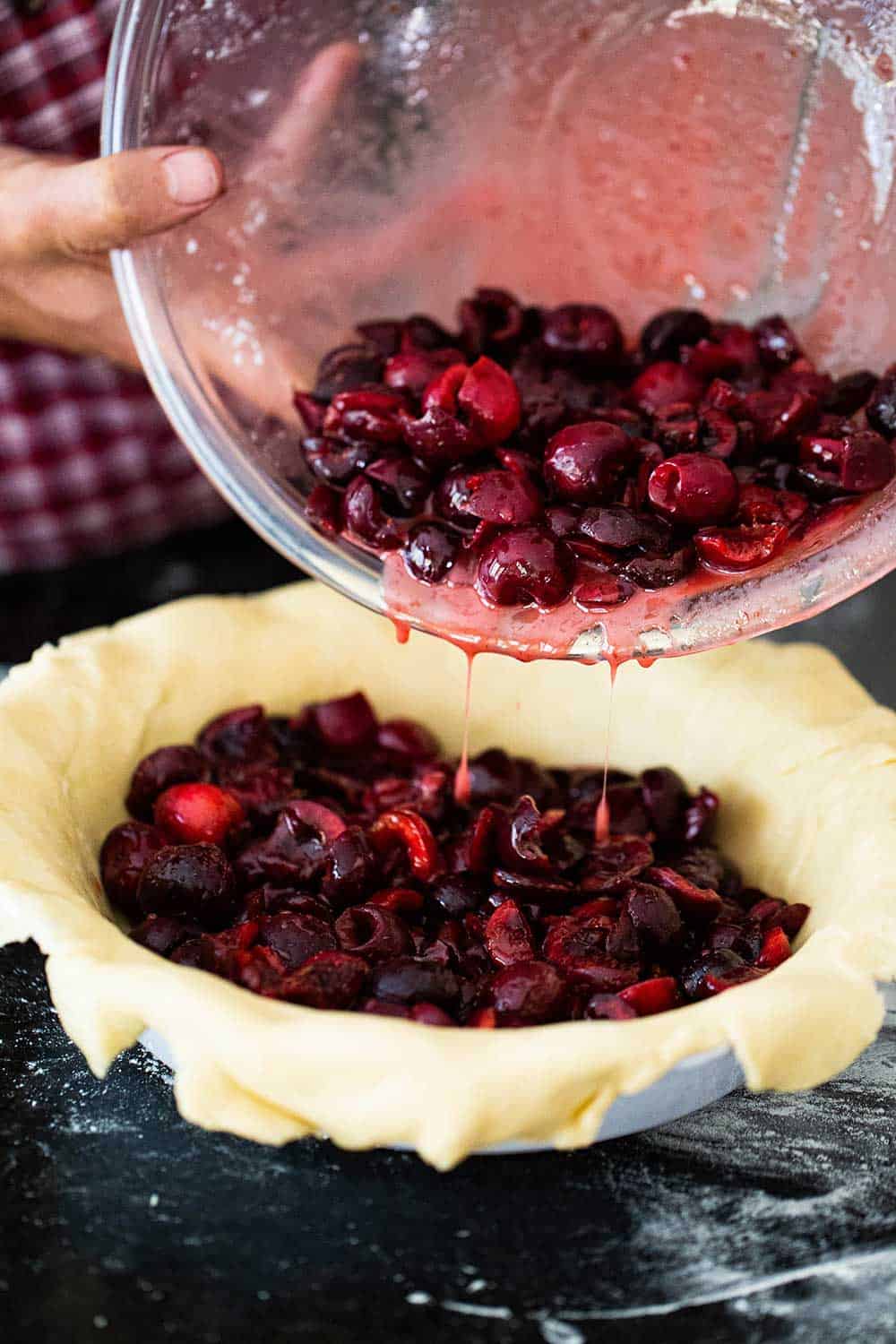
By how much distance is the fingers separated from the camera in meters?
2.05

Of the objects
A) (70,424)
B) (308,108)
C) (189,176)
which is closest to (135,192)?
(189,176)

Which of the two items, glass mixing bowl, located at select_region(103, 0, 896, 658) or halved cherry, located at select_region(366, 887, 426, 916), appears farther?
glass mixing bowl, located at select_region(103, 0, 896, 658)

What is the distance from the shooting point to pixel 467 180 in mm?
2203

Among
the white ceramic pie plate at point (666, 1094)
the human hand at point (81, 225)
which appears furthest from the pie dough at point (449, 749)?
the human hand at point (81, 225)

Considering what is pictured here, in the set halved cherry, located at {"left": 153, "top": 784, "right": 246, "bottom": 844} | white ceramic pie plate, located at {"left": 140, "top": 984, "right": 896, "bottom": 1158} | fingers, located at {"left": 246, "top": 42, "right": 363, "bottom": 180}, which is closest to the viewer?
white ceramic pie plate, located at {"left": 140, "top": 984, "right": 896, "bottom": 1158}

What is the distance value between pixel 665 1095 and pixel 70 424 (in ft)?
6.25

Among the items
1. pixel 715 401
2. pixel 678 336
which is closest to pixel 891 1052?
pixel 715 401

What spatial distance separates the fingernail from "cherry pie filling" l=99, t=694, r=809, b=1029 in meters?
0.74

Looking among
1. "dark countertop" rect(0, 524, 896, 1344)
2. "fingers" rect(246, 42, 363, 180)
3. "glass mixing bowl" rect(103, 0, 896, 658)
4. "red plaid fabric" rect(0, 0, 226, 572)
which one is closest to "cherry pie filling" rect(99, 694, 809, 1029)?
"dark countertop" rect(0, 524, 896, 1344)

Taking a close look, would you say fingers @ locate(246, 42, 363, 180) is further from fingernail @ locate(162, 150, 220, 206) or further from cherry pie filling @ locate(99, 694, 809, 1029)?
cherry pie filling @ locate(99, 694, 809, 1029)

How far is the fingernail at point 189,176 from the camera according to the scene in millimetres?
1755

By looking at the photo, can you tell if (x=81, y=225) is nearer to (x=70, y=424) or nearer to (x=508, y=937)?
(x=70, y=424)

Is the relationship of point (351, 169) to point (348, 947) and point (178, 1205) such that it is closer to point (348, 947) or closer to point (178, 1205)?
point (348, 947)

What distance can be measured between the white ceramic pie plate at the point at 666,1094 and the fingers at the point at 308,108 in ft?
4.24
